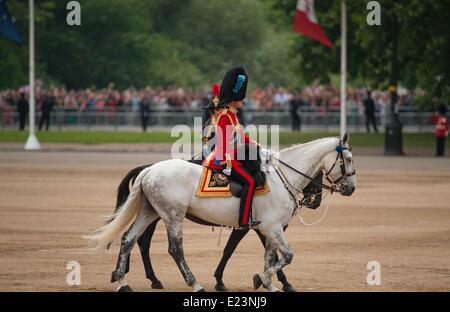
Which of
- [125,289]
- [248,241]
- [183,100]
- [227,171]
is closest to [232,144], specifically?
[227,171]

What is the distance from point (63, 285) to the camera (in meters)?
9.80

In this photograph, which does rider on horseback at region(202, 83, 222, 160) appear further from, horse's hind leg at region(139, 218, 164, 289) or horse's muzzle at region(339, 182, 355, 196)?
horse's muzzle at region(339, 182, 355, 196)

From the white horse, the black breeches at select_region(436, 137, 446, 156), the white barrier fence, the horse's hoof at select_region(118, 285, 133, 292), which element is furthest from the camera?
the white barrier fence

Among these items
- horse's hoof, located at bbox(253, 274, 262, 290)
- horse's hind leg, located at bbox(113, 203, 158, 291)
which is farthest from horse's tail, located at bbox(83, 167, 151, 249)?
horse's hoof, located at bbox(253, 274, 262, 290)

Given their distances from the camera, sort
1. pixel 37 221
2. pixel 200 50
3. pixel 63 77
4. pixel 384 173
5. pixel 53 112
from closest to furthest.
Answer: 1. pixel 37 221
2. pixel 384 173
3. pixel 53 112
4. pixel 63 77
5. pixel 200 50

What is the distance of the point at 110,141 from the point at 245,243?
974 inches

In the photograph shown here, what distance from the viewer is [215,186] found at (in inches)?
384

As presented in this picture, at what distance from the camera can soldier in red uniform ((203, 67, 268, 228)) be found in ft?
31.7

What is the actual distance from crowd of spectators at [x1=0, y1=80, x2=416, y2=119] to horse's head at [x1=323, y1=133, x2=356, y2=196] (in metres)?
31.0

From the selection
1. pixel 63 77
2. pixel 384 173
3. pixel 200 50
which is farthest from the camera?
pixel 200 50

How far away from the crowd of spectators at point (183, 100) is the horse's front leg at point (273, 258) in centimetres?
3156

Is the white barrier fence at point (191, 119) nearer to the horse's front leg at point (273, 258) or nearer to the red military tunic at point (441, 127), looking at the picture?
the red military tunic at point (441, 127)

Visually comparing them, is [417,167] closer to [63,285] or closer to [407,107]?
[407,107]

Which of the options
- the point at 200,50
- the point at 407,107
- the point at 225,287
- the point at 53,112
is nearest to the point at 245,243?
the point at 225,287
